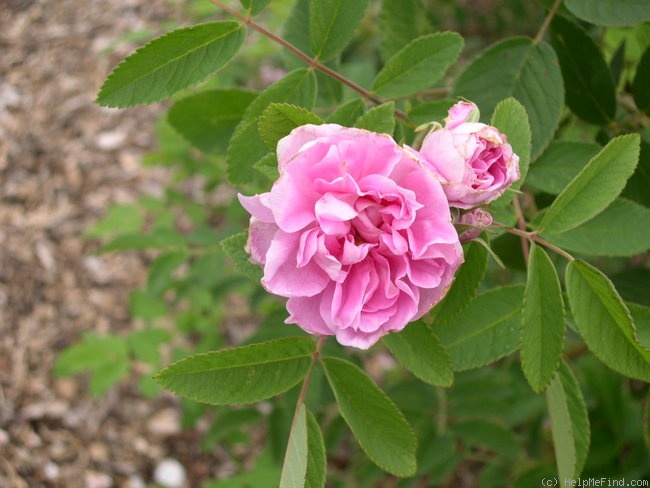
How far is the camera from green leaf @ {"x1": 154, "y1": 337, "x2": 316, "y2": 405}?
937mm

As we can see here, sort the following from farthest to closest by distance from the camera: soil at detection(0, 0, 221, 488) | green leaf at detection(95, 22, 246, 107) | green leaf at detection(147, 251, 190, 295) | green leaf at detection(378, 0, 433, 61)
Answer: soil at detection(0, 0, 221, 488)
green leaf at detection(147, 251, 190, 295)
green leaf at detection(378, 0, 433, 61)
green leaf at detection(95, 22, 246, 107)

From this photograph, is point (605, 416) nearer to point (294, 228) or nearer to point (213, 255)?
point (213, 255)

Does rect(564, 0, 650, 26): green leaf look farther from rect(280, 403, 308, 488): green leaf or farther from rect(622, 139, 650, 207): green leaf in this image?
rect(280, 403, 308, 488): green leaf

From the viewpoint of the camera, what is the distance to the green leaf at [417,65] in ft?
3.82

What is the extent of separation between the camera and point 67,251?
3453mm

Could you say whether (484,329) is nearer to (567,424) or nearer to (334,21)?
(567,424)

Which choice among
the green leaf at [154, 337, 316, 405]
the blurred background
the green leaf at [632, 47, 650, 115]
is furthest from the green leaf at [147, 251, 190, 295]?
the green leaf at [632, 47, 650, 115]

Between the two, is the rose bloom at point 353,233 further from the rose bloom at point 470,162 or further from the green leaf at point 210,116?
the green leaf at point 210,116

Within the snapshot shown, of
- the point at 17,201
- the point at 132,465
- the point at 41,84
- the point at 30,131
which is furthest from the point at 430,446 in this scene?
the point at 41,84

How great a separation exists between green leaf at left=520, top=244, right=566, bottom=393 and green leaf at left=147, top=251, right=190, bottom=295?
51.1 inches

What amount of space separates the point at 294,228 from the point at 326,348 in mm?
722

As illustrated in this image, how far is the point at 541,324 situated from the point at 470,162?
11.2 inches

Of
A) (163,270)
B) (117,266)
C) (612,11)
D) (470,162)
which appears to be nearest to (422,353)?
(470,162)

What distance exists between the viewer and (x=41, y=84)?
4004 millimetres
